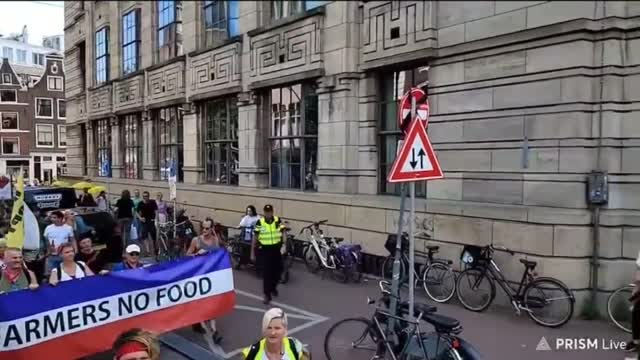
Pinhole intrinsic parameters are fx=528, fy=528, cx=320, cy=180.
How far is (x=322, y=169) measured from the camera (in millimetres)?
11867

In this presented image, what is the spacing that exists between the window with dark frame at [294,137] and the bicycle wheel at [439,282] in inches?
170

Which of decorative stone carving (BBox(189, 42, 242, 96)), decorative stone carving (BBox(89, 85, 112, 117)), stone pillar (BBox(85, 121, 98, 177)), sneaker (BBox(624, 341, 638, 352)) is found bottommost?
sneaker (BBox(624, 341, 638, 352))

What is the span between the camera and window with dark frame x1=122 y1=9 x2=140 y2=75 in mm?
6016

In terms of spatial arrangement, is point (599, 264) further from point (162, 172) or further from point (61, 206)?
point (162, 172)

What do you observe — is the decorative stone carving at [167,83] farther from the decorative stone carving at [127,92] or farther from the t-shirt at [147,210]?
the t-shirt at [147,210]

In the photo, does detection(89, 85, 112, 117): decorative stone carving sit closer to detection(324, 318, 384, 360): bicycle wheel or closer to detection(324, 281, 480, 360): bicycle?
detection(324, 318, 384, 360): bicycle wheel

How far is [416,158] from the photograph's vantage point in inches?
206

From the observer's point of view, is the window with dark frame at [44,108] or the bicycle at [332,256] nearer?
the window with dark frame at [44,108]

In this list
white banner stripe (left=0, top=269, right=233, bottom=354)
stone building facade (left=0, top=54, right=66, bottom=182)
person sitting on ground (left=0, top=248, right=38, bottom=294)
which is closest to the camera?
stone building facade (left=0, top=54, right=66, bottom=182)

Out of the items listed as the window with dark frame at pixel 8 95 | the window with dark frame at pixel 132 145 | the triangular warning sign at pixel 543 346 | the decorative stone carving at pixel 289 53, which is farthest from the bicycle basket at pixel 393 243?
the window with dark frame at pixel 132 145

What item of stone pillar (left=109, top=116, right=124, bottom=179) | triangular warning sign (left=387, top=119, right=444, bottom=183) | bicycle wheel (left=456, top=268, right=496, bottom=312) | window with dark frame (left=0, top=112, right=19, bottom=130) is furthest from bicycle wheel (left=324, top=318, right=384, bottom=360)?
stone pillar (left=109, top=116, right=124, bottom=179)

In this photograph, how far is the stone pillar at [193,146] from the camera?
16.5 metres

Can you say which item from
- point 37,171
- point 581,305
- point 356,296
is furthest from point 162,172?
point 581,305

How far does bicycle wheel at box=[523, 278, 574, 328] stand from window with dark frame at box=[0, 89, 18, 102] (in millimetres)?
6835
